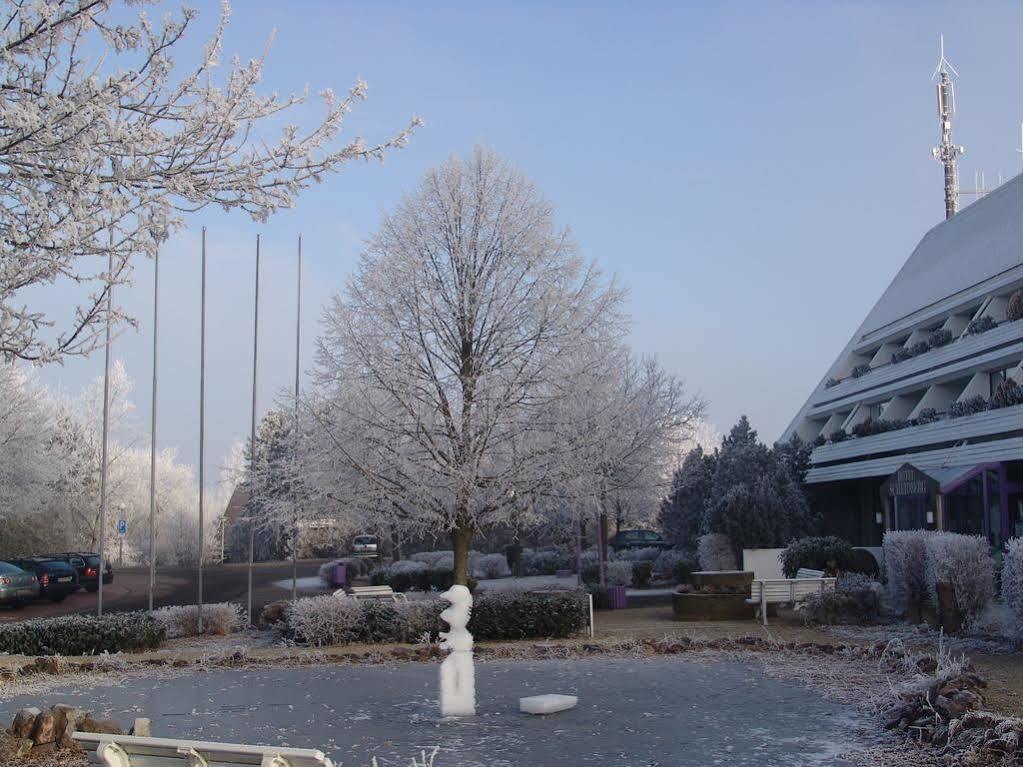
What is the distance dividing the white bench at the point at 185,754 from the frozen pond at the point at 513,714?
244 centimetres

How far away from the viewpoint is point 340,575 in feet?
116

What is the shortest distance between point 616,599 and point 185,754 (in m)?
17.7

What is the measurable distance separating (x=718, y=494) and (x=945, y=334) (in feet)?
29.1

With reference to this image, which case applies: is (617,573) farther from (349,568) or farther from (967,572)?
(967,572)

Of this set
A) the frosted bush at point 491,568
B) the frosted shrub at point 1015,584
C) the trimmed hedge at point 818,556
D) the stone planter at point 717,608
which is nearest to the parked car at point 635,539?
the frosted bush at point 491,568

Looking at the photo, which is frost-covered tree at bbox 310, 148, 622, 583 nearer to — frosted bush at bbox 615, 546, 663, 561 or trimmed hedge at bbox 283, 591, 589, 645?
trimmed hedge at bbox 283, 591, 589, 645

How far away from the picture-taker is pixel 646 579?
30.3 metres

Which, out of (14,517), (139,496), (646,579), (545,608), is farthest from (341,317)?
(139,496)

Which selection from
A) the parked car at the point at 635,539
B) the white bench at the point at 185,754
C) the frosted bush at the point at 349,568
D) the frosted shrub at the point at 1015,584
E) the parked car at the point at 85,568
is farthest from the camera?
the parked car at the point at 635,539

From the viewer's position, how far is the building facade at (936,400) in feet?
88.6

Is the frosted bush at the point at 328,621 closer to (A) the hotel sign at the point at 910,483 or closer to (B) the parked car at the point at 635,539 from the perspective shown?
(A) the hotel sign at the point at 910,483

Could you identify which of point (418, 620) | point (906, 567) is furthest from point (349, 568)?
point (906, 567)

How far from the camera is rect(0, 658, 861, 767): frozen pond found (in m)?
8.89

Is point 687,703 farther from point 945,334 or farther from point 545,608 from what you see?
point 945,334
